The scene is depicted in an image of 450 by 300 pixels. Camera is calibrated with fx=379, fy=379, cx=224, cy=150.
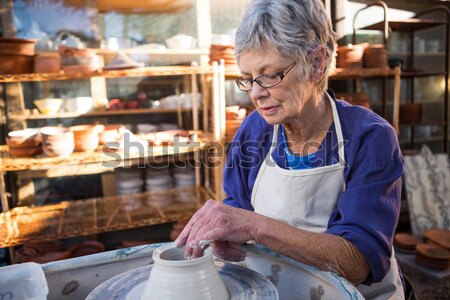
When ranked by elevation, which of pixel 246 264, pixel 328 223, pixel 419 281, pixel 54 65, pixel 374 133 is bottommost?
pixel 419 281

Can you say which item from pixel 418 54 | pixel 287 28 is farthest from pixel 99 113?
pixel 418 54

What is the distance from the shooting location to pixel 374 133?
124 cm

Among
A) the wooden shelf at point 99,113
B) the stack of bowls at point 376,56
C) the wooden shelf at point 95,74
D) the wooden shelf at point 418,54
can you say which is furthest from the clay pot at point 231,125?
the wooden shelf at point 418,54

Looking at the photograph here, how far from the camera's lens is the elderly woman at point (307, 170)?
1.06m

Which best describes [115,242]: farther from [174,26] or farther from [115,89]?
[174,26]

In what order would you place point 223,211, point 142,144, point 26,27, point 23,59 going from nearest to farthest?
point 223,211
point 23,59
point 142,144
point 26,27

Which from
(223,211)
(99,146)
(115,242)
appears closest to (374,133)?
(223,211)

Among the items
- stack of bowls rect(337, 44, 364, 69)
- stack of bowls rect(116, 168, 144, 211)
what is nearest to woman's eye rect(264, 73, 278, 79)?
stack of bowls rect(337, 44, 364, 69)

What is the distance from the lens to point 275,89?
1.26 meters

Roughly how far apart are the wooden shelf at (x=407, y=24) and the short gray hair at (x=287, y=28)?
2814mm

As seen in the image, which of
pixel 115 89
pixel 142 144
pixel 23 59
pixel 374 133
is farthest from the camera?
pixel 115 89

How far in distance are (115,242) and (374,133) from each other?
10.6ft

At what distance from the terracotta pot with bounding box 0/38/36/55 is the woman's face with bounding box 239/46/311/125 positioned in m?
2.11

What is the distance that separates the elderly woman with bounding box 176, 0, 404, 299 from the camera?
1.06 metres
